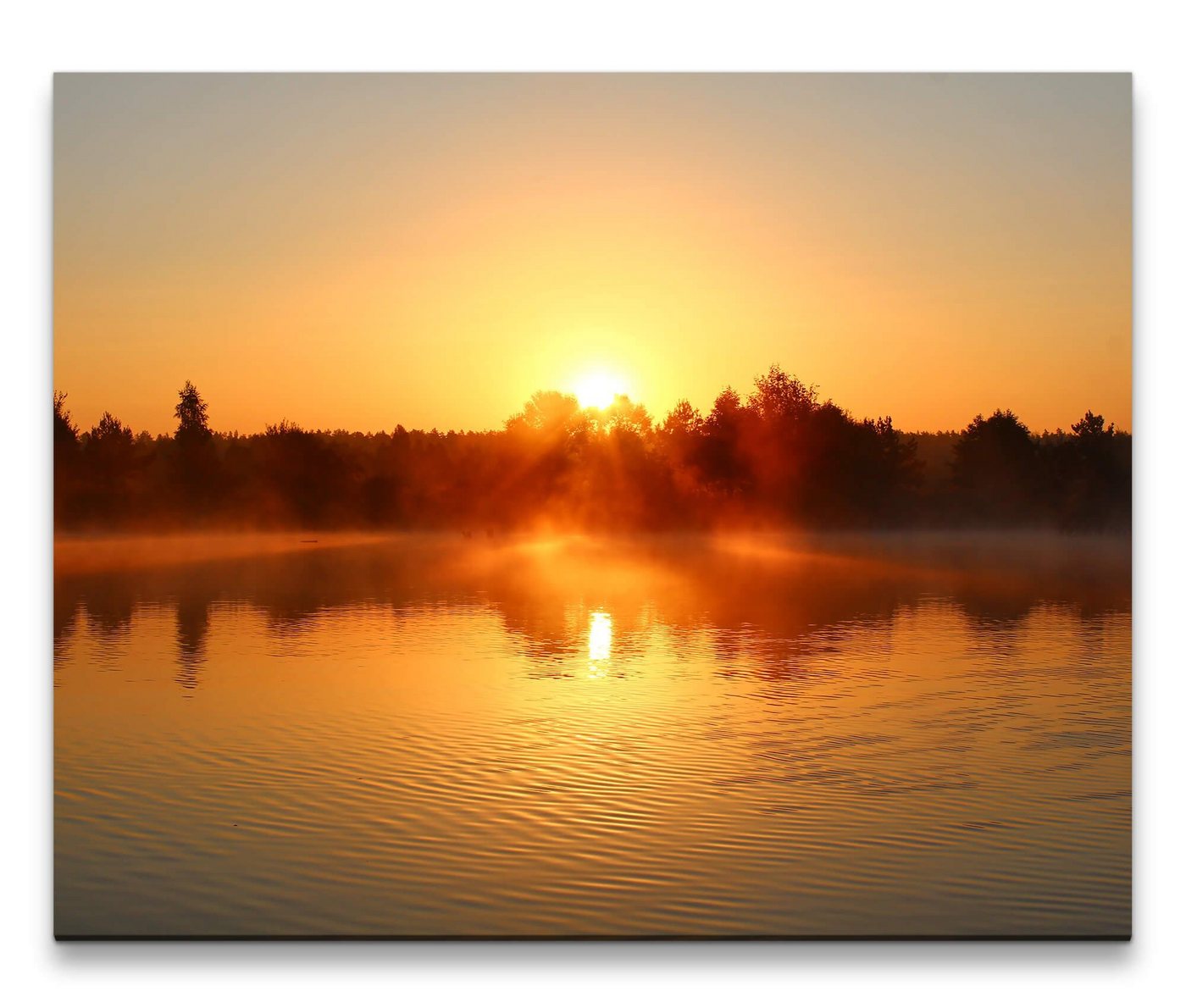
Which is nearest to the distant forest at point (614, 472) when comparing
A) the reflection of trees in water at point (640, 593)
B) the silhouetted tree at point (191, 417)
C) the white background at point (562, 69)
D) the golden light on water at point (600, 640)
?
the silhouetted tree at point (191, 417)

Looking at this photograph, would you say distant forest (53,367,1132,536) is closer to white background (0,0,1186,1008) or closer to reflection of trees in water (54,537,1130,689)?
reflection of trees in water (54,537,1130,689)

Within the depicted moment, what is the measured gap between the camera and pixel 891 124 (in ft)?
23.3

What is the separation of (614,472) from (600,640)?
2.59 meters

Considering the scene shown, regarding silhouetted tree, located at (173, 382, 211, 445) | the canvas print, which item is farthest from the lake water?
silhouetted tree, located at (173, 382, 211, 445)

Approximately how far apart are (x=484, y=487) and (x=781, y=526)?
10.4ft

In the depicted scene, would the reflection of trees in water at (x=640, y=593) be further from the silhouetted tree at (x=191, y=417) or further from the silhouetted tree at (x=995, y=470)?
the silhouetted tree at (x=191, y=417)

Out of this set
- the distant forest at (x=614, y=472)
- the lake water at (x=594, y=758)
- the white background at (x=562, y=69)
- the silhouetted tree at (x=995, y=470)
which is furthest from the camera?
the silhouetted tree at (x=995, y=470)

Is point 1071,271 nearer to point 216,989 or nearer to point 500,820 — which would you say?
point 500,820

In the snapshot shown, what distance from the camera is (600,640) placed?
38.2 ft

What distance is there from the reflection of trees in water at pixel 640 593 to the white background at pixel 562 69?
142 centimetres

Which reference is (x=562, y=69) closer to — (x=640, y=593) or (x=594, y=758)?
(x=594, y=758)

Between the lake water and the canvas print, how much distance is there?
0.03 m

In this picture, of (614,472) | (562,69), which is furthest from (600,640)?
(562,69)

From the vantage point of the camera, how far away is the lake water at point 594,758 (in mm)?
5266
